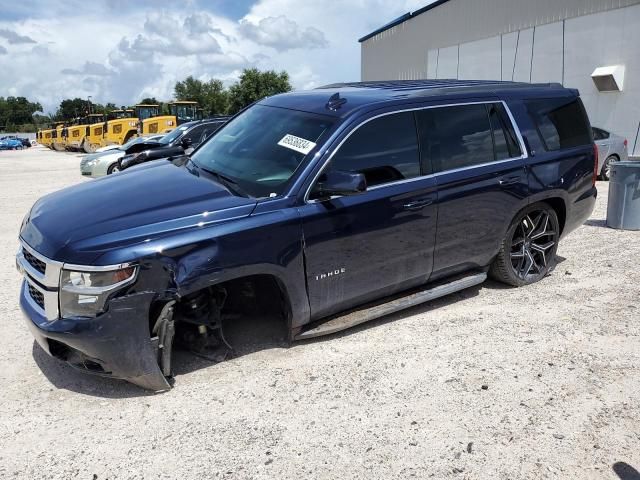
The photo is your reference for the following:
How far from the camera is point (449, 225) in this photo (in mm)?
4285

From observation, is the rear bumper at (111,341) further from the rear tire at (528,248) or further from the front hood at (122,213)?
the rear tire at (528,248)

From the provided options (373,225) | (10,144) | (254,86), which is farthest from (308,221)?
(254,86)

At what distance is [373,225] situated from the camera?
3826 mm

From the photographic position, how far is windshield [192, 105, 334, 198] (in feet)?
12.1

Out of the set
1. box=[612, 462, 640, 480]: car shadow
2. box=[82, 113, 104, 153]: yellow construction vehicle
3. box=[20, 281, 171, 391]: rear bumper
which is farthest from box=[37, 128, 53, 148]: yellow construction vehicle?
box=[612, 462, 640, 480]: car shadow

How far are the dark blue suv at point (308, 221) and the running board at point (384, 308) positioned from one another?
1 centimetres

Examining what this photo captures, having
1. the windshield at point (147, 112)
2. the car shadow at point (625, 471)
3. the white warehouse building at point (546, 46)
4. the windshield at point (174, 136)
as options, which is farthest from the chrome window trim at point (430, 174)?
the windshield at point (147, 112)

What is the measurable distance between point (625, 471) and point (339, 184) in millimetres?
2249

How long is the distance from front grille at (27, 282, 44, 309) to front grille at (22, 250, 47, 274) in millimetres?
151

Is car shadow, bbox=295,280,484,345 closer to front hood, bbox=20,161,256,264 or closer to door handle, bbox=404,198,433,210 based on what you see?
door handle, bbox=404,198,433,210

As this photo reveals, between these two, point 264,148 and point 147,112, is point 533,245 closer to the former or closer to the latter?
point 264,148

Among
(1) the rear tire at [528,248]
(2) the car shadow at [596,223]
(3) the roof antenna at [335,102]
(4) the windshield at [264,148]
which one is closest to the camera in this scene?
(4) the windshield at [264,148]

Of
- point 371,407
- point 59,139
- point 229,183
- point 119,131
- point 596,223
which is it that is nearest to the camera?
point 371,407

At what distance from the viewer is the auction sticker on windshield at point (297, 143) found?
146 inches
